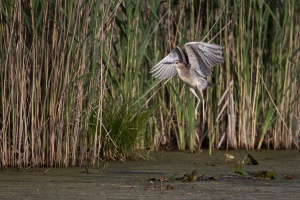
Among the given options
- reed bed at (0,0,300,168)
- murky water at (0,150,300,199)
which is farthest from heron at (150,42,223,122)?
murky water at (0,150,300,199)

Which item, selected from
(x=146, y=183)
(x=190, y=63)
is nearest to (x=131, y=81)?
(x=190, y=63)

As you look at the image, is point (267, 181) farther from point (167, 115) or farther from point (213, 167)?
point (167, 115)

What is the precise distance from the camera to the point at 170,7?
6.97m

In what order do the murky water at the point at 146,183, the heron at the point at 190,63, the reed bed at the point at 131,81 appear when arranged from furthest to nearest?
the heron at the point at 190,63 → the reed bed at the point at 131,81 → the murky water at the point at 146,183

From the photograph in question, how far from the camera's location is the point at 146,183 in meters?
4.81

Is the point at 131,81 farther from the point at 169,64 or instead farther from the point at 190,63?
the point at 190,63

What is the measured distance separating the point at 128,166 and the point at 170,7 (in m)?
1.77

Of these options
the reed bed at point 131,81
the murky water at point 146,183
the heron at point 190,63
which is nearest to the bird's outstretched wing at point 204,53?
the heron at point 190,63

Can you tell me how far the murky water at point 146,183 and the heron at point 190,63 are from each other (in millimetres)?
622

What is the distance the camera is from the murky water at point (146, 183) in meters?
4.34

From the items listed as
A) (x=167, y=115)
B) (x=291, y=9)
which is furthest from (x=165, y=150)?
(x=291, y=9)

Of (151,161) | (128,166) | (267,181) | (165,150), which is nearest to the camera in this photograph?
(267,181)

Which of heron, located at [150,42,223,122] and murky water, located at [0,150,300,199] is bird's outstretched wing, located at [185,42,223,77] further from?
murky water, located at [0,150,300,199]

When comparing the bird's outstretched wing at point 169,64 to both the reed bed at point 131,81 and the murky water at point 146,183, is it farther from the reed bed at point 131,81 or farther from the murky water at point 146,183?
the murky water at point 146,183
